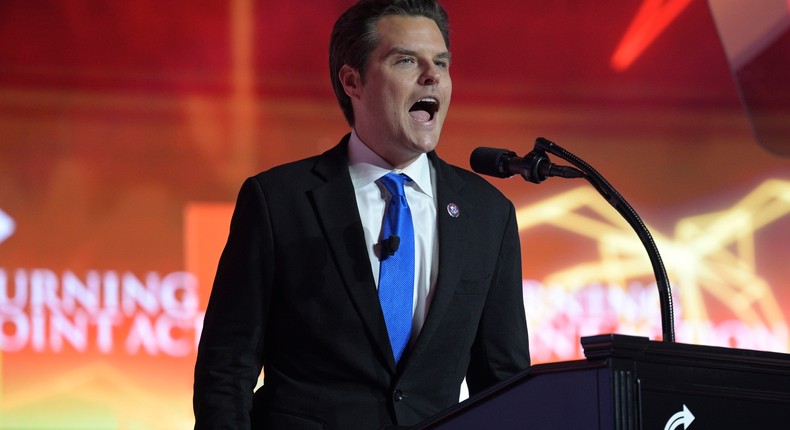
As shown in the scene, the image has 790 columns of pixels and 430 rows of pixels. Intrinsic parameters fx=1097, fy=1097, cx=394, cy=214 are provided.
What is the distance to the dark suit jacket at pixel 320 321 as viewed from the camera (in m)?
1.91

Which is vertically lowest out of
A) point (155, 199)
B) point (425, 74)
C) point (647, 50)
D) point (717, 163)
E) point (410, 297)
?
point (410, 297)

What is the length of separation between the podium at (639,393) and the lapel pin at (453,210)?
2.21ft

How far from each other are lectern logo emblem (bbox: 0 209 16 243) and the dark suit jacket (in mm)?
1966

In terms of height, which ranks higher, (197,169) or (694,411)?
(197,169)

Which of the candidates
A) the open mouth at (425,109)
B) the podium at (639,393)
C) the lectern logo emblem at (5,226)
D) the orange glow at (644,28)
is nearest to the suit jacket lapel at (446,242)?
the open mouth at (425,109)

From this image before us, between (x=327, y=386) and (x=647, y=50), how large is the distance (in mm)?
2726

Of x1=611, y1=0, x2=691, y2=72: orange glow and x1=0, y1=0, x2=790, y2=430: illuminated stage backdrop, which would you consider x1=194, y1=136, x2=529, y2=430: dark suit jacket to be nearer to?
x1=0, y1=0, x2=790, y2=430: illuminated stage backdrop

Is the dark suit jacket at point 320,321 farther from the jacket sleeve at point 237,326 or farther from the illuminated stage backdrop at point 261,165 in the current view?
the illuminated stage backdrop at point 261,165

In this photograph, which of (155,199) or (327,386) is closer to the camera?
(327,386)

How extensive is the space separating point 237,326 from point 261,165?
1.98m

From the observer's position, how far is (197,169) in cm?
387

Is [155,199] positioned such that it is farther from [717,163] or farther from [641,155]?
[717,163]

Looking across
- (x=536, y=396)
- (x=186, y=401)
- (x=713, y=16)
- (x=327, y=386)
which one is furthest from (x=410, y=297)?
(x=713, y=16)

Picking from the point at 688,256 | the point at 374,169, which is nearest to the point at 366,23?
the point at 374,169
